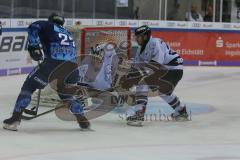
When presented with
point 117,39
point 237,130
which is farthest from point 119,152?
point 117,39

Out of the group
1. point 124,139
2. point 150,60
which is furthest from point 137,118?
point 124,139

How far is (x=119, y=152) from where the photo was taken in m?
7.43

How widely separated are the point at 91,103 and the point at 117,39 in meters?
1.45

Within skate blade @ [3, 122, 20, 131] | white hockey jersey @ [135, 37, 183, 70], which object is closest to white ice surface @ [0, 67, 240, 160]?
skate blade @ [3, 122, 20, 131]

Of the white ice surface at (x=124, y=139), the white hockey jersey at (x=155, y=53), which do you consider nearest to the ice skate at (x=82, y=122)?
the white ice surface at (x=124, y=139)

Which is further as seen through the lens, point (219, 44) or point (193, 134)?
point (219, 44)

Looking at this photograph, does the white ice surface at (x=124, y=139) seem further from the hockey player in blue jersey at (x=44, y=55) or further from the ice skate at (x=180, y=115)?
the hockey player in blue jersey at (x=44, y=55)

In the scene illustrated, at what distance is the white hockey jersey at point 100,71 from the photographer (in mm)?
10633

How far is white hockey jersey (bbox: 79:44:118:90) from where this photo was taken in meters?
10.6

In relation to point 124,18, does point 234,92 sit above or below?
below

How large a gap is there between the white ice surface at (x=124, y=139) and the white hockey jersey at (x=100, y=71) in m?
0.58

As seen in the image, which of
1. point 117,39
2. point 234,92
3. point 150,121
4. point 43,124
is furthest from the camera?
point 234,92

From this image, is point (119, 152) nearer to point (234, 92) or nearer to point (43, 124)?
point (43, 124)

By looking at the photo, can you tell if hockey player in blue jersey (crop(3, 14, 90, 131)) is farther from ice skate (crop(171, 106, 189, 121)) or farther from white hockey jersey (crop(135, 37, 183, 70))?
ice skate (crop(171, 106, 189, 121))
